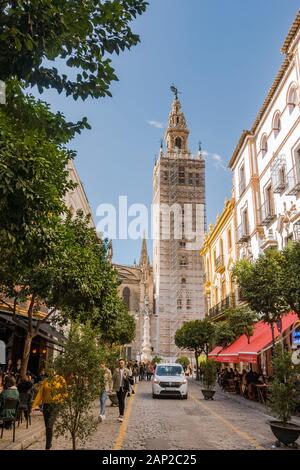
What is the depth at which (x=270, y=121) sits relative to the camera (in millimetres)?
23000

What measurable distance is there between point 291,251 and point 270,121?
442 inches

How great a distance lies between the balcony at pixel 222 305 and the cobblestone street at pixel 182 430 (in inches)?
539

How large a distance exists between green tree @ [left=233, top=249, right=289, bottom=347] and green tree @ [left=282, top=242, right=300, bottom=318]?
25.1 inches

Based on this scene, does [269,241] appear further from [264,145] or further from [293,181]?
[264,145]

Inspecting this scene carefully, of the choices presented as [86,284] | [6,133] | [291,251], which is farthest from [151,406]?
[6,133]

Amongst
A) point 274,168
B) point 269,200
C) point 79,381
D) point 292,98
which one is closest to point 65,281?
point 79,381

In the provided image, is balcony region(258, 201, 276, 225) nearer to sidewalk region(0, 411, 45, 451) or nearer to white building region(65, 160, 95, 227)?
white building region(65, 160, 95, 227)

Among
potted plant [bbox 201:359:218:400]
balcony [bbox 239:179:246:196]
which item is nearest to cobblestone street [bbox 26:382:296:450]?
potted plant [bbox 201:359:218:400]

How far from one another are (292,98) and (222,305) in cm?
1694

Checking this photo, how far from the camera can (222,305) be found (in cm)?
3256

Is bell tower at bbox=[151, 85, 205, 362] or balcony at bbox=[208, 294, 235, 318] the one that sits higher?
bell tower at bbox=[151, 85, 205, 362]

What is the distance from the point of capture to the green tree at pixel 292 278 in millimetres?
13312

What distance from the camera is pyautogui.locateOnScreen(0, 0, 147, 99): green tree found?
527 cm

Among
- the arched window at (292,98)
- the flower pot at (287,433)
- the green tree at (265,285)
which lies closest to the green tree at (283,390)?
the flower pot at (287,433)
